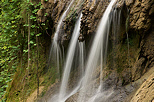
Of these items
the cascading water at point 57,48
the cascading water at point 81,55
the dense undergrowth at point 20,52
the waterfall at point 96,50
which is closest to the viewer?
the waterfall at point 96,50

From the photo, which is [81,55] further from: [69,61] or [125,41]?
[125,41]

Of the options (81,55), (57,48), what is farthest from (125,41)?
(57,48)

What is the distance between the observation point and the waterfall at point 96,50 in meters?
3.99

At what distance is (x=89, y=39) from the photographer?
4.50 meters

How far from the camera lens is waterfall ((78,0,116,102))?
3988mm

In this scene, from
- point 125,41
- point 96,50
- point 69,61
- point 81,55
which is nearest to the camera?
point 125,41

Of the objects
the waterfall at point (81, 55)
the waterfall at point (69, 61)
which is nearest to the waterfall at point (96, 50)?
the waterfall at point (81, 55)

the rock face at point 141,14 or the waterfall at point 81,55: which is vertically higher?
the rock face at point 141,14

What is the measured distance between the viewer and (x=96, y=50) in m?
4.26

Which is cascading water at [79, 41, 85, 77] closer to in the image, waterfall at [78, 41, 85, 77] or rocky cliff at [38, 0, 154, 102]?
waterfall at [78, 41, 85, 77]

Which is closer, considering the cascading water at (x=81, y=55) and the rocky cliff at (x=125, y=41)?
the rocky cliff at (x=125, y=41)

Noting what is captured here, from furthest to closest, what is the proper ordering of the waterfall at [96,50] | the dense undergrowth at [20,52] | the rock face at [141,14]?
the dense undergrowth at [20,52] < the waterfall at [96,50] < the rock face at [141,14]

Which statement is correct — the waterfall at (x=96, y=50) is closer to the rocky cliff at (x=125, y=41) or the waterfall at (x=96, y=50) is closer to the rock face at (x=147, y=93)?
the rocky cliff at (x=125, y=41)

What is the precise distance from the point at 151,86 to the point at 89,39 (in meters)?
2.41
